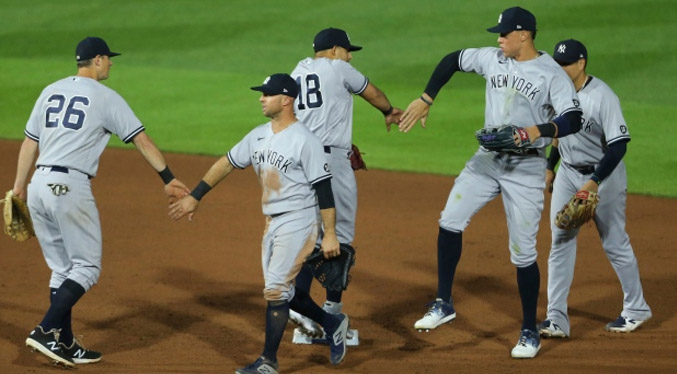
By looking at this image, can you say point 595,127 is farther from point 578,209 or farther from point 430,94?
point 430,94

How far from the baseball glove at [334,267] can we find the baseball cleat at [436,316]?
1100mm

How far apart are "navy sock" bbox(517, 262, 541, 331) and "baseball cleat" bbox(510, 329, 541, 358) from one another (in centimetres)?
7

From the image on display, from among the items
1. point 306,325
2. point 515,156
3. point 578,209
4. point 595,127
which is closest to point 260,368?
point 306,325

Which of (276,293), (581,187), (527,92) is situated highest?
(527,92)

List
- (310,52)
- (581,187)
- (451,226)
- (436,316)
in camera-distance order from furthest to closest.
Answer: (310,52), (436,316), (451,226), (581,187)

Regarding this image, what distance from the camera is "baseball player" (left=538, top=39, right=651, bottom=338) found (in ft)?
26.6

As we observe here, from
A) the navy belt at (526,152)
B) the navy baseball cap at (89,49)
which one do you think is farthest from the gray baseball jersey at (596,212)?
the navy baseball cap at (89,49)

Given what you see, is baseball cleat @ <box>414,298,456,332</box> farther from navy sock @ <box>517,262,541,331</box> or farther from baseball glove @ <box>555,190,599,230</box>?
baseball glove @ <box>555,190,599,230</box>

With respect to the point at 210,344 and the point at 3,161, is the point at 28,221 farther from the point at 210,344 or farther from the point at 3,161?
the point at 3,161

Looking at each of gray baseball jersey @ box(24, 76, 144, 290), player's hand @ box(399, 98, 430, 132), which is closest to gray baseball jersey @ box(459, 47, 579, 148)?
player's hand @ box(399, 98, 430, 132)

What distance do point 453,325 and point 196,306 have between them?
6.59ft

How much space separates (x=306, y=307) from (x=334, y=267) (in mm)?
358

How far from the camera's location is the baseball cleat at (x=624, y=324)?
27.3 feet

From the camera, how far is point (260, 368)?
7098mm
